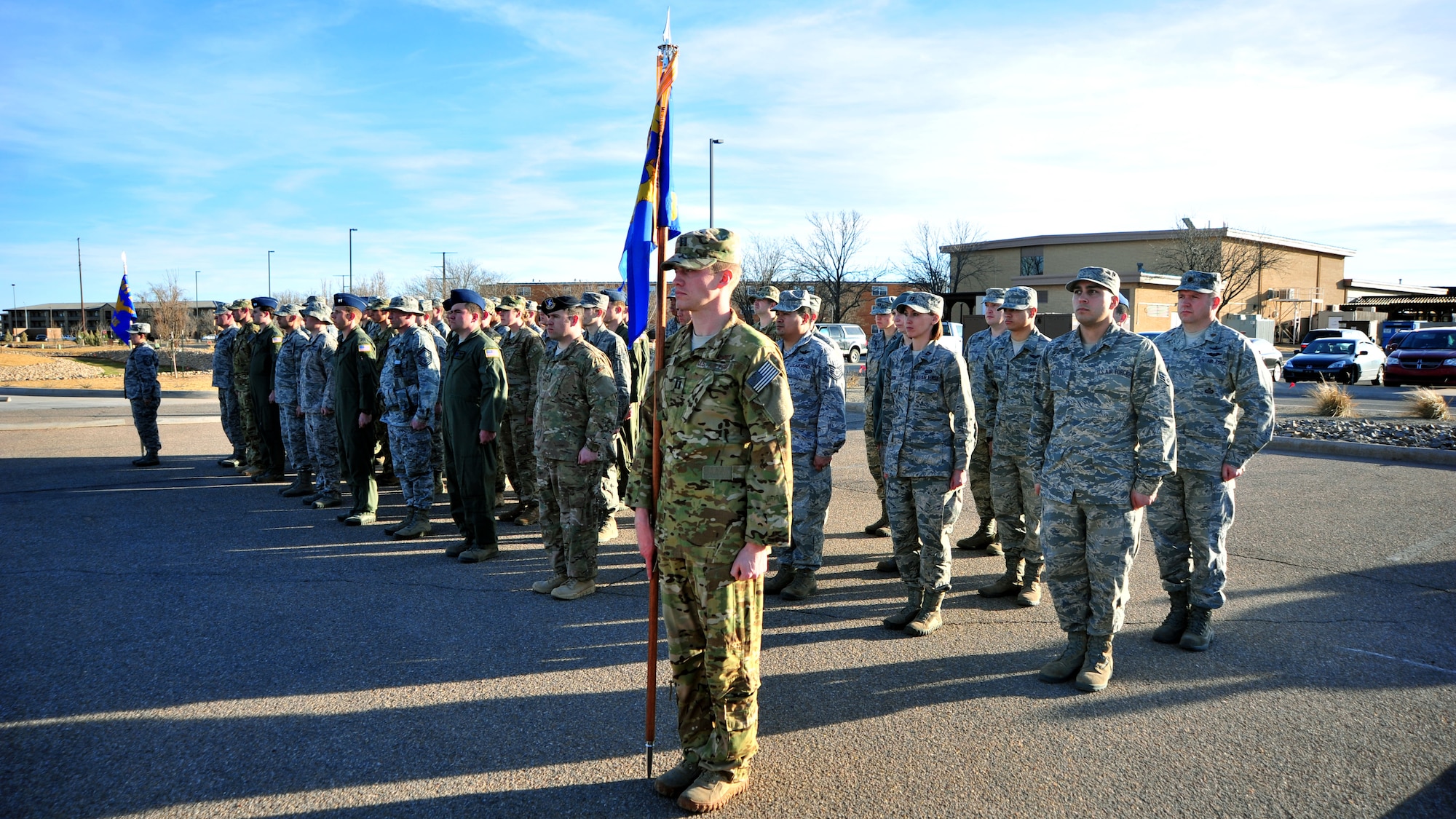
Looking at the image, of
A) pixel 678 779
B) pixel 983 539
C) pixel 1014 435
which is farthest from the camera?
pixel 983 539

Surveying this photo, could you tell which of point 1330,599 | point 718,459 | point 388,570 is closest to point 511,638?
point 388,570

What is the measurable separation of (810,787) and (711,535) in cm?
122

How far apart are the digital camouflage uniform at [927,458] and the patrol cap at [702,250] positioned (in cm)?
256

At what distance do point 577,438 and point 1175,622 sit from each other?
424 cm

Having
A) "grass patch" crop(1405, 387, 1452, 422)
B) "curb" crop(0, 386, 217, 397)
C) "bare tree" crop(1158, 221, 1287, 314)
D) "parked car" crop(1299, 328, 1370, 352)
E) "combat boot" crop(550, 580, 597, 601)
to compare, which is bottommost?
"combat boot" crop(550, 580, 597, 601)

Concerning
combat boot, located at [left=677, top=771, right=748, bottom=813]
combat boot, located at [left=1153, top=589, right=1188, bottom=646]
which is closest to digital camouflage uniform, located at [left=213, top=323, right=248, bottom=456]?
combat boot, located at [left=677, top=771, right=748, bottom=813]

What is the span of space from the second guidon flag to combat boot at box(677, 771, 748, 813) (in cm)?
241

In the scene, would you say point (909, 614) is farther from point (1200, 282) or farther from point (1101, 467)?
point (1200, 282)

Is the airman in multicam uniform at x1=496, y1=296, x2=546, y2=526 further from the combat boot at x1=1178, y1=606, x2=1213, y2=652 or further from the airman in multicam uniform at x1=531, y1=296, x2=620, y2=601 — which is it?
the combat boot at x1=1178, y1=606, x2=1213, y2=652

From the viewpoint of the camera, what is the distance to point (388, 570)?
272 inches

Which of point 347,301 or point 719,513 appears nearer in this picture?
point 719,513

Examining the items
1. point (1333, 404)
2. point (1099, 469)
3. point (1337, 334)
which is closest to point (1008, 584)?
point (1099, 469)

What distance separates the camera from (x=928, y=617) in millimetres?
5508

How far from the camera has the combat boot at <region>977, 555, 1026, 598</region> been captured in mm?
6277
